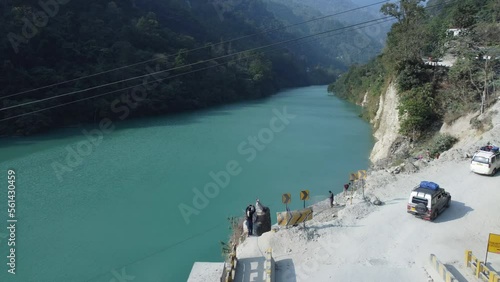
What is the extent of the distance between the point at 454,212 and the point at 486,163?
3.33 meters

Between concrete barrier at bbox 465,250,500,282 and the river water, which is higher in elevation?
concrete barrier at bbox 465,250,500,282

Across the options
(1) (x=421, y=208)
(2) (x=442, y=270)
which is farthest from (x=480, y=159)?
(2) (x=442, y=270)

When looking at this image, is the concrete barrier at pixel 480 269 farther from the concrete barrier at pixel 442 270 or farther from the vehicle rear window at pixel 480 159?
the vehicle rear window at pixel 480 159

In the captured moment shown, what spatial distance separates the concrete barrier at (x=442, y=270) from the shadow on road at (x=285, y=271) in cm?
352

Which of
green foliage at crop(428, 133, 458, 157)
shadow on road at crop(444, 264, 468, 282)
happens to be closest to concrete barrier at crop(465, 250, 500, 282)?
shadow on road at crop(444, 264, 468, 282)

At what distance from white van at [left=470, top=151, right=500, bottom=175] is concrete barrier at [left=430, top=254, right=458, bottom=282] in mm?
6689

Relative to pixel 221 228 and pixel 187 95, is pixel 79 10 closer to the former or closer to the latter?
pixel 187 95

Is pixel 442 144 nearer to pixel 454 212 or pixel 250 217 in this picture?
pixel 454 212

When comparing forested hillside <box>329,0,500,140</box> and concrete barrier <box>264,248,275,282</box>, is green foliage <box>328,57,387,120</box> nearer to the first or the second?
forested hillside <box>329,0,500,140</box>

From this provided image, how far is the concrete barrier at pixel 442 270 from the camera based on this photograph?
911cm

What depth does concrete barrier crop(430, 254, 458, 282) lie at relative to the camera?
911cm

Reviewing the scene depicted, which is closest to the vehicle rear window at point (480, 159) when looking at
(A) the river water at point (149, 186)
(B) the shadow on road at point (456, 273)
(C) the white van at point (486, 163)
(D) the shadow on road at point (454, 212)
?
(C) the white van at point (486, 163)

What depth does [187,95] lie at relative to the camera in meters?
56.9

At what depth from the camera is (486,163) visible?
1491cm
